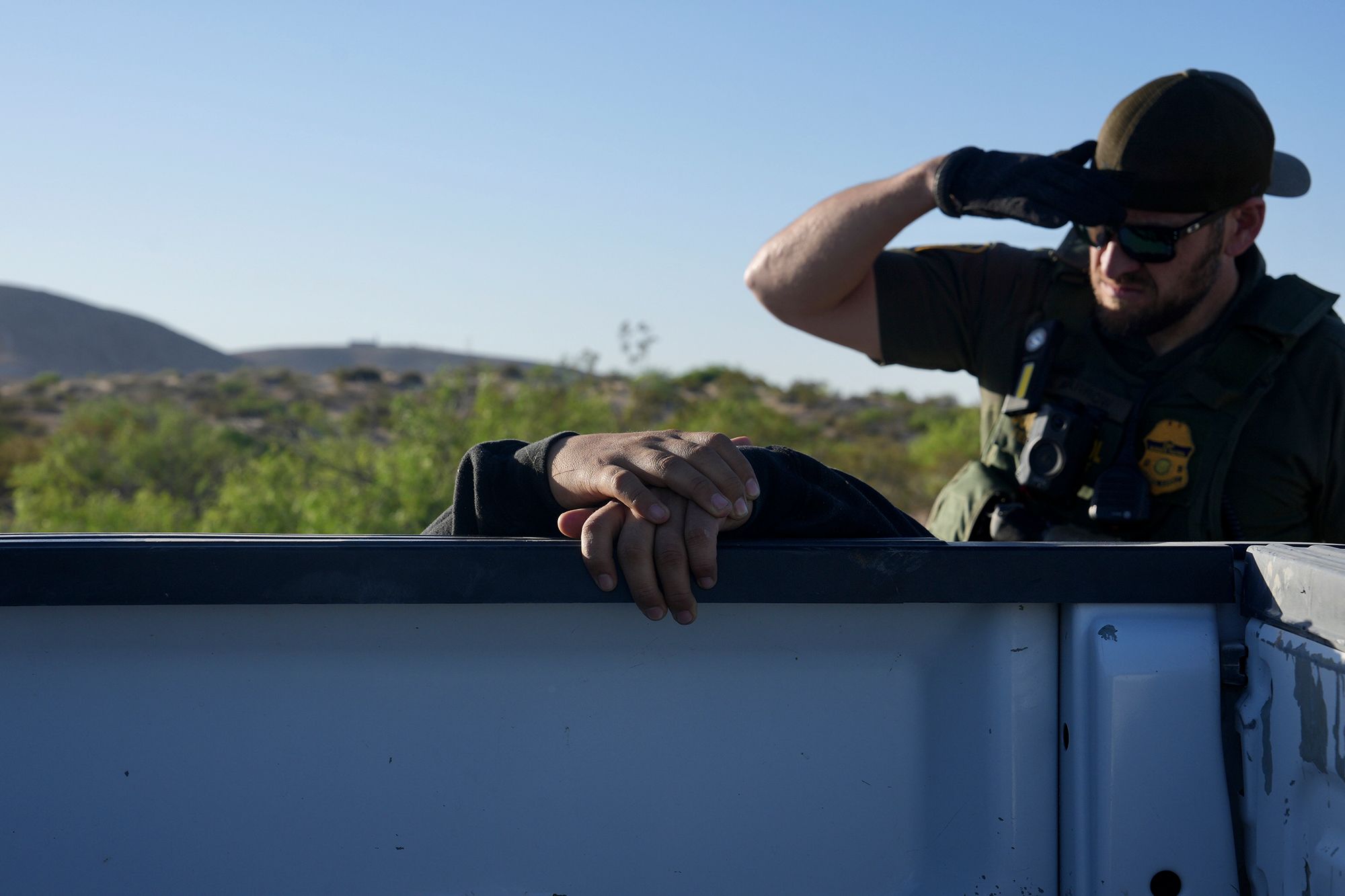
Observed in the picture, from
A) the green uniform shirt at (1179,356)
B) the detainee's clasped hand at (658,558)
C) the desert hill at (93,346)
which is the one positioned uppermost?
the desert hill at (93,346)

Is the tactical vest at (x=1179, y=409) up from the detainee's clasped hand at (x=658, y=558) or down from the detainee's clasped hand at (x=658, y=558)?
up

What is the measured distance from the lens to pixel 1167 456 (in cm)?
283

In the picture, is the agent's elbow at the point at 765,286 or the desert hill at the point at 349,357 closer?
the agent's elbow at the point at 765,286

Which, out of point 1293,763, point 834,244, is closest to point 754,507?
point 1293,763

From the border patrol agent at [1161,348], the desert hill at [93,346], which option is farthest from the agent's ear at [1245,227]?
the desert hill at [93,346]

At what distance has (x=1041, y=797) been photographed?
1.41 metres

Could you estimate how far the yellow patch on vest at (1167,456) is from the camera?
280 cm

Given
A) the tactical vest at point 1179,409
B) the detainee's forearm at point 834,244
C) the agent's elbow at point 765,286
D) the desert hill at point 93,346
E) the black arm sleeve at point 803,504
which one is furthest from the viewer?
the desert hill at point 93,346

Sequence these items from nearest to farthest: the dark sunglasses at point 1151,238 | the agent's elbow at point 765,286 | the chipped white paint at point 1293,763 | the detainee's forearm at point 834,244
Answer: the chipped white paint at point 1293,763, the dark sunglasses at point 1151,238, the detainee's forearm at point 834,244, the agent's elbow at point 765,286

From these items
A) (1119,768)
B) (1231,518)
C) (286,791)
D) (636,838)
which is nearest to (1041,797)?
(1119,768)

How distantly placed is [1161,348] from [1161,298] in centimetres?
17

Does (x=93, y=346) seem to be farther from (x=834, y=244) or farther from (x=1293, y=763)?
(x=1293, y=763)

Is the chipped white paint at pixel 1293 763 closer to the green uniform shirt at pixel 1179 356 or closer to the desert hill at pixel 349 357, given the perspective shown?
the green uniform shirt at pixel 1179 356

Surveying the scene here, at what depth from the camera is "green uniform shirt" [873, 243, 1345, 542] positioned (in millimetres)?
2854
